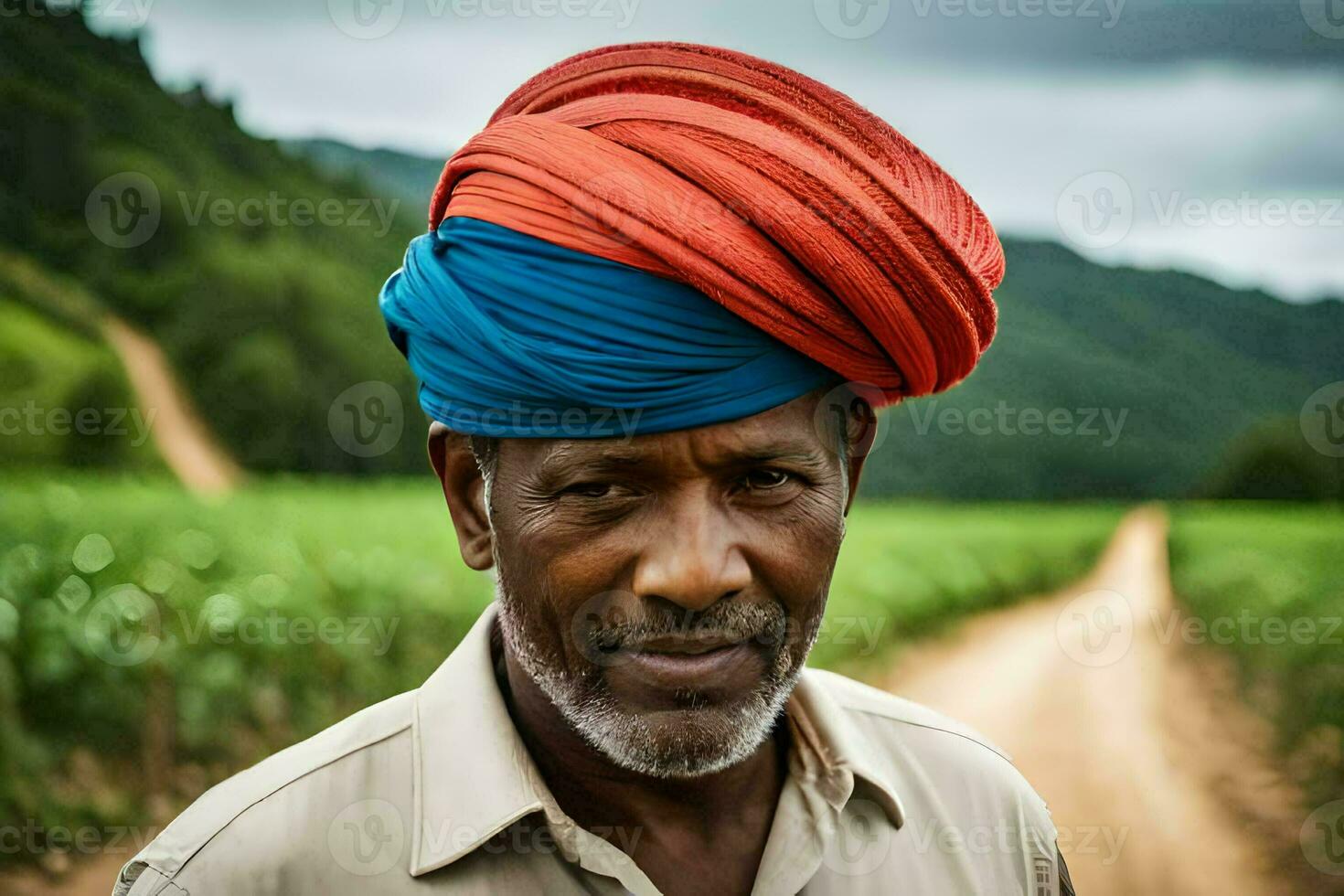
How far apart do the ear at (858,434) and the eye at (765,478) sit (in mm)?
198

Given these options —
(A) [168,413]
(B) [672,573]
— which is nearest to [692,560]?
(B) [672,573]

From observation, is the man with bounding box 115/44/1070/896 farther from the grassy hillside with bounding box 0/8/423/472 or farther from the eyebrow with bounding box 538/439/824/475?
the grassy hillside with bounding box 0/8/423/472

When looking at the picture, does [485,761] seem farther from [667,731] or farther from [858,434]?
[858,434]

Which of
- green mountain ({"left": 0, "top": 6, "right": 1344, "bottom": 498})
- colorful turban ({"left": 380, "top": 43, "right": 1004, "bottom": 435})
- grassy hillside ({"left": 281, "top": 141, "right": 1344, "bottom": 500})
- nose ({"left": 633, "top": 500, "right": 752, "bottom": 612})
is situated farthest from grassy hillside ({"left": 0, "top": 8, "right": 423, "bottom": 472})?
nose ({"left": 633, "top": 500, "right": 752, "bottom": 612})

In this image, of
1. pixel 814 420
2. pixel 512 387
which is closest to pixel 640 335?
pixel 512 387

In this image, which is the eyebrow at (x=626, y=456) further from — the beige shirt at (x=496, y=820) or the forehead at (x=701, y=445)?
the beige shirt at (x=496, y=820)

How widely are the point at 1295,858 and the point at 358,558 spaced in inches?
299

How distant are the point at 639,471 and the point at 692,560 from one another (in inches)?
7.0

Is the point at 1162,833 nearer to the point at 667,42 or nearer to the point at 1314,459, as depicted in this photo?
the point at 667,42

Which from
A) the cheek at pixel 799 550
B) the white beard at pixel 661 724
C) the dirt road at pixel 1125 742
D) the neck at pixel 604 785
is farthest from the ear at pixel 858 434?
the dirt road at pixel 1125 742

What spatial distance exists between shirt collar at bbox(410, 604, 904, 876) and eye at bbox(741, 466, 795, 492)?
0.53 m

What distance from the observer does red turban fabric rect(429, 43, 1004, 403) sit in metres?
1.83

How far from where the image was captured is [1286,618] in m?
13.0

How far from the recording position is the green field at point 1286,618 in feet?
35.3
